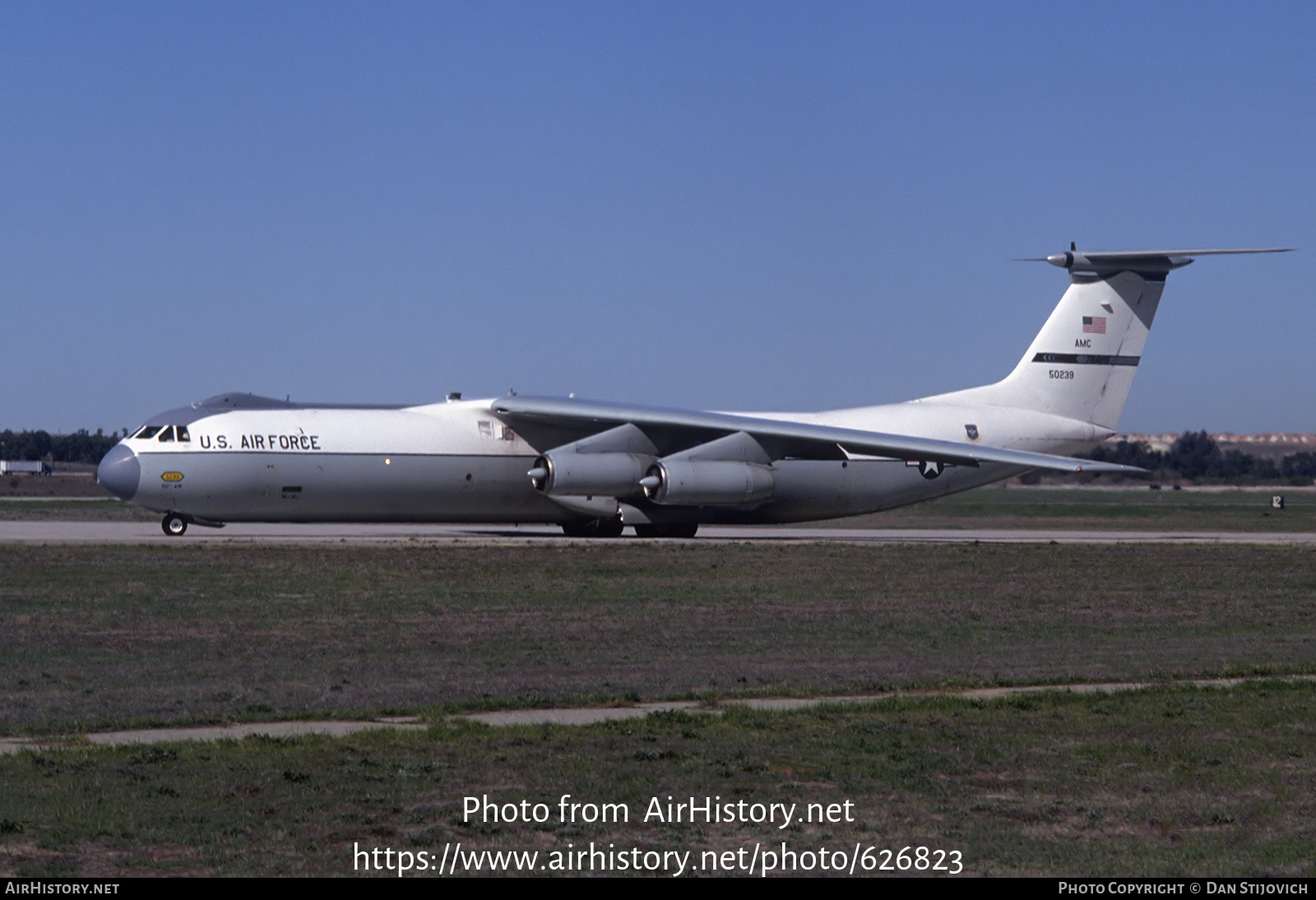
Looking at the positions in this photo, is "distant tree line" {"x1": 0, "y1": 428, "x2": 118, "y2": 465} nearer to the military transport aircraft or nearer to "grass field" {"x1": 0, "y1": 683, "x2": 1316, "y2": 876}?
the military transport aircraft

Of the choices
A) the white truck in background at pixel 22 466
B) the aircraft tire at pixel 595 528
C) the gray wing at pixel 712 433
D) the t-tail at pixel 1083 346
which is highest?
the t-tail at pixel 1083 346

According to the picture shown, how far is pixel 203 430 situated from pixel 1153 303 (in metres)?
23.8

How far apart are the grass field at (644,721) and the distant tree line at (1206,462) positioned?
82701 mm

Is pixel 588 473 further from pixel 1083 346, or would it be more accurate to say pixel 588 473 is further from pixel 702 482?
pixel 1083 346

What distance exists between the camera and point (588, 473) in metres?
33.3

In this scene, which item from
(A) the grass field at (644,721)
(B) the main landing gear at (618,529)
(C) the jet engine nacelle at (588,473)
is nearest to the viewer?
(A) the grass field at (644,721)

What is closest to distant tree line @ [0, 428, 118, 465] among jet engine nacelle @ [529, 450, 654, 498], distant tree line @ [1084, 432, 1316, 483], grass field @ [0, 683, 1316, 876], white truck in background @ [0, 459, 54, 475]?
white truck in background @ [0, 459, 54, 475]

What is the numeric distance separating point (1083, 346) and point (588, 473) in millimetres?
13948

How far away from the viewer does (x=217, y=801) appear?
344 inches

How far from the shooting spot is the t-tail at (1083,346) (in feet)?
127

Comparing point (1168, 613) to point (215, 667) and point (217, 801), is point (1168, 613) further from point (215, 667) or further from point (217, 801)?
point (217, 801)

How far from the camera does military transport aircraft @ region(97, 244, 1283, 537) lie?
105 ft

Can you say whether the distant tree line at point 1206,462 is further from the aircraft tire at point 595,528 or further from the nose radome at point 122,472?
the nose radome at point 122,472

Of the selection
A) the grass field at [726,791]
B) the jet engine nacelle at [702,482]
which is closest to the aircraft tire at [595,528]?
the jet engine nacelle at [702,482]
